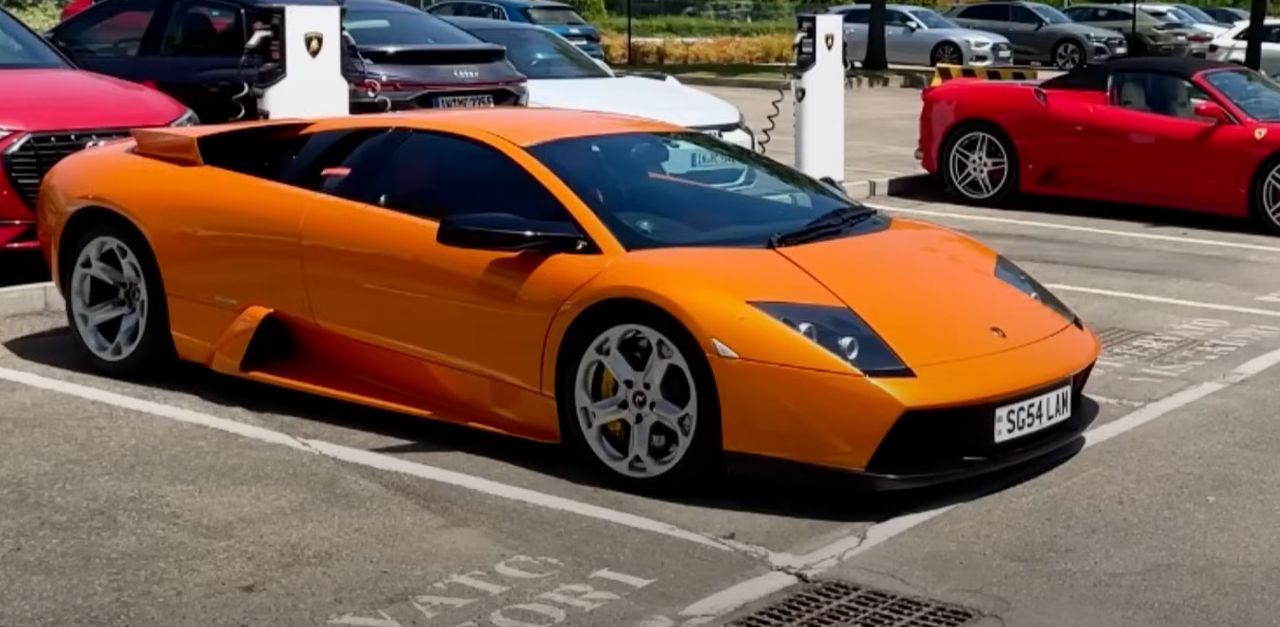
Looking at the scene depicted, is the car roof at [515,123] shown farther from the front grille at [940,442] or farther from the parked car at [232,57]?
the parked car at [232,57]

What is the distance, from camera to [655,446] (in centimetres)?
631

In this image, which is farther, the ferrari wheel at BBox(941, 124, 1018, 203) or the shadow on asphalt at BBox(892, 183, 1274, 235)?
the ferrari wheel at BBox(941, 124, 1018, 203)

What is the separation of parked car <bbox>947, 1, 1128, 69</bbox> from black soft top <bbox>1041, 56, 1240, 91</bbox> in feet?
77.3

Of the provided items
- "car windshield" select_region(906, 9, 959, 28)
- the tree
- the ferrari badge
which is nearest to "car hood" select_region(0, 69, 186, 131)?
the ferrari badge

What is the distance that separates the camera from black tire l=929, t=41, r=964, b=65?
36.3m

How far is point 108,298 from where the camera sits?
8.00 meters

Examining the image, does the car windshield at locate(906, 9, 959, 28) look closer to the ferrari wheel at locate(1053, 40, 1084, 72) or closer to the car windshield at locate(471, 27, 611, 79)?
the ferrari wheel at locate(1053, 40, 1084, 72)

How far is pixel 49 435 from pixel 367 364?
4.04 ft

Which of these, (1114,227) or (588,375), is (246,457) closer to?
(588,375)

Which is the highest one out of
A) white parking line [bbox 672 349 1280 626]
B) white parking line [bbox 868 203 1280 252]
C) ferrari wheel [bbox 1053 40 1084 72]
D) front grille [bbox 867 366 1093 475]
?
front grille [bbox 867 366 1093 475]

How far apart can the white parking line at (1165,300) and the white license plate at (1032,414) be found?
4126mm

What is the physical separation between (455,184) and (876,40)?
89.6ft

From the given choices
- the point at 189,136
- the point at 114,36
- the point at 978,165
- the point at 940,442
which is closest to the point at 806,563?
Answer: the point at 940,442

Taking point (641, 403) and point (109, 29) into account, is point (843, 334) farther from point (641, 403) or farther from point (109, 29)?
point (109, 29)
